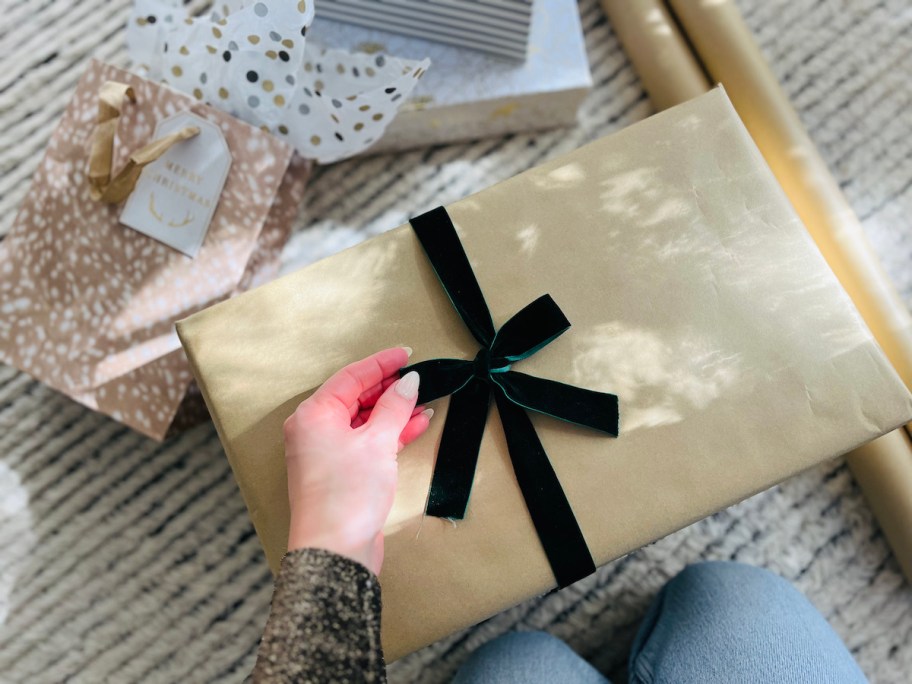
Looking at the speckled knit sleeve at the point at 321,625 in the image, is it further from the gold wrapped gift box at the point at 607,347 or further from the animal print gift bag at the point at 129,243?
the animal print gift bag at the point at 129,243

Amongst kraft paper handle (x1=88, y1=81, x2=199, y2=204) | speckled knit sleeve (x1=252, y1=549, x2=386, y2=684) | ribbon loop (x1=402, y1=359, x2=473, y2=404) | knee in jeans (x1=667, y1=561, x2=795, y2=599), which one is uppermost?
kraft paper handle (x1=88, y1=81, x2=199, y2=204)

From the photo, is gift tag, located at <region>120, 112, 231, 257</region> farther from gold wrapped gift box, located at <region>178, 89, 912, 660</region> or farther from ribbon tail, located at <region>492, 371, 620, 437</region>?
ribbon tail, located at <region>492, 371, 620, 437</region>

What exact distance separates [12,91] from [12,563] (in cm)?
58

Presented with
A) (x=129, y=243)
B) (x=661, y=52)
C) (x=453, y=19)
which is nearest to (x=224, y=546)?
(x=129, y=243)

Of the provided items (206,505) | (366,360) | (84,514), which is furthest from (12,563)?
(366,360)

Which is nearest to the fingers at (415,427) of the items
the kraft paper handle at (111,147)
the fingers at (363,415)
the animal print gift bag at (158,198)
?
the fingers at (363,415)

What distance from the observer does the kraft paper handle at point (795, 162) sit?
2.61 feet

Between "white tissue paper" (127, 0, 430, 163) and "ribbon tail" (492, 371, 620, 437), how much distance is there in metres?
0.32

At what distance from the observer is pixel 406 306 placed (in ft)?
1.94

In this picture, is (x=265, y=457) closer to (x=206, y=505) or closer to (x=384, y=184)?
(x=206, y=505)

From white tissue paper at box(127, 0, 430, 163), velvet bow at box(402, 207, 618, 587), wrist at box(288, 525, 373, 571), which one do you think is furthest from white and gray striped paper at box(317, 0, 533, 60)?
wrist at box(288, 525, 373, 571)

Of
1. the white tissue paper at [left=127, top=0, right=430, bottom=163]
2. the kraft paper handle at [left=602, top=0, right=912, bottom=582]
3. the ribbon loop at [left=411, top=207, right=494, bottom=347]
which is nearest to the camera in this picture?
the ribbon loop at [left=411, top=207, right=494, bottom=347]

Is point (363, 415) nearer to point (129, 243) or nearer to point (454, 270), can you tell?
point (454, 270)

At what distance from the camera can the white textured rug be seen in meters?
0.84
